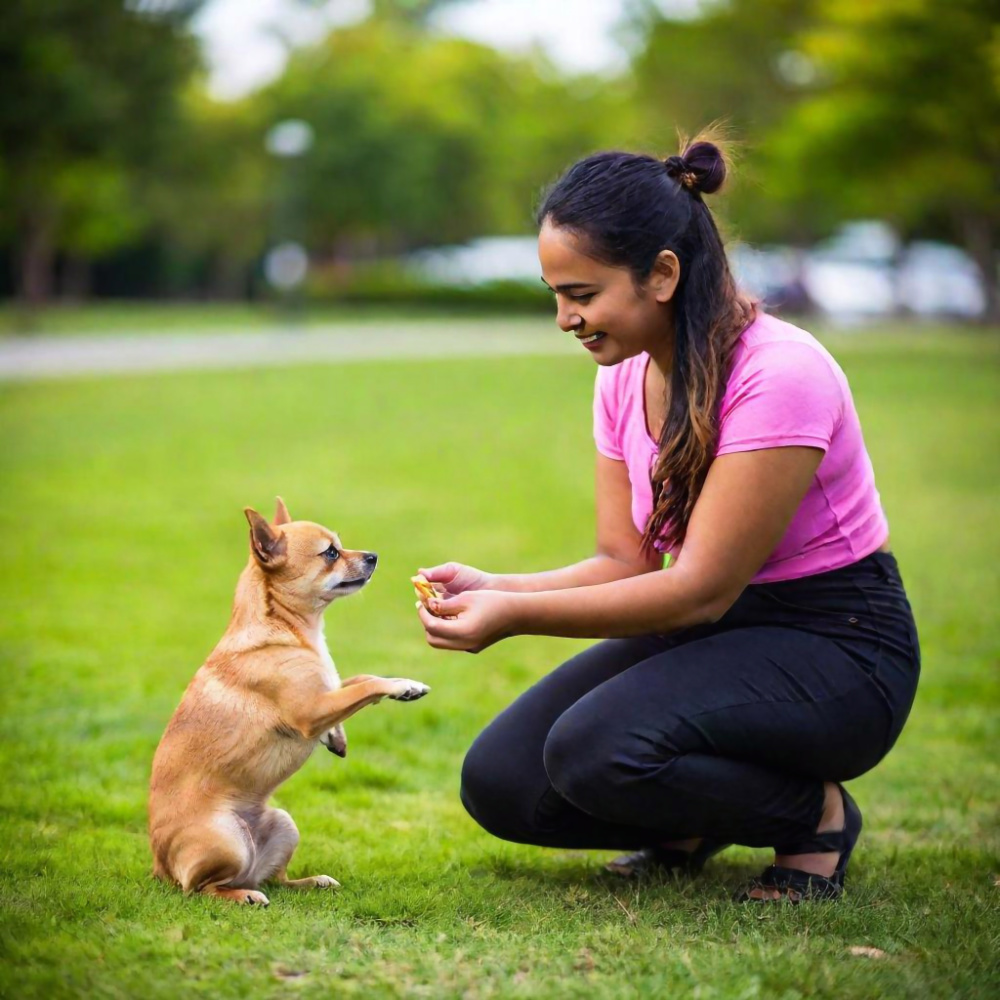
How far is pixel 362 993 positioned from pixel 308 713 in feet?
3.26

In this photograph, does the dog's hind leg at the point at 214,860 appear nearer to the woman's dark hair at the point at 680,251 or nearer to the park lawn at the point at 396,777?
the park lawn at the point at 396,777

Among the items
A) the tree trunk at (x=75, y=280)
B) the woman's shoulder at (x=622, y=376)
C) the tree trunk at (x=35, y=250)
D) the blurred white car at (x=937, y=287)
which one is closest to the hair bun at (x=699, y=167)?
the woman's shoulder at (x=622, y=376)

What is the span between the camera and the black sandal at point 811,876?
140 inches

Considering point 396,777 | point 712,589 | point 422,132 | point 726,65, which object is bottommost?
point 396,777

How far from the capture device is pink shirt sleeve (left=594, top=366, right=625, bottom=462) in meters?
3.85

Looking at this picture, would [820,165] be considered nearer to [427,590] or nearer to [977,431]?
[977,431]

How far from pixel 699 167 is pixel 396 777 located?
8.26ft

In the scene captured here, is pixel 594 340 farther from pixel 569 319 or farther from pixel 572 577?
pixel 572 577

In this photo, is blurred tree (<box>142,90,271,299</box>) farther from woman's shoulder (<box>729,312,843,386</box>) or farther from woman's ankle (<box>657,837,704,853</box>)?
woman's shoulder (<box>729,312,843,386</box>)

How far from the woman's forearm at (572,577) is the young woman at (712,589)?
14 mm

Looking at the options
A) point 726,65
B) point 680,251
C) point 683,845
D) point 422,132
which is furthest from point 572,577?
point 422,132

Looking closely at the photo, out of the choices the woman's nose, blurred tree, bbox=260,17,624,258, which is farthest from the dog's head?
blurred tree, bbox=260,17,624,258

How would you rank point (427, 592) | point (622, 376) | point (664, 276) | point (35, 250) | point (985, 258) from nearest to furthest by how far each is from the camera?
point (664, 276) < point (427, 592) < point (622, 376) < point (35, 250) < point (985, 258)

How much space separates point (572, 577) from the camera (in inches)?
151
